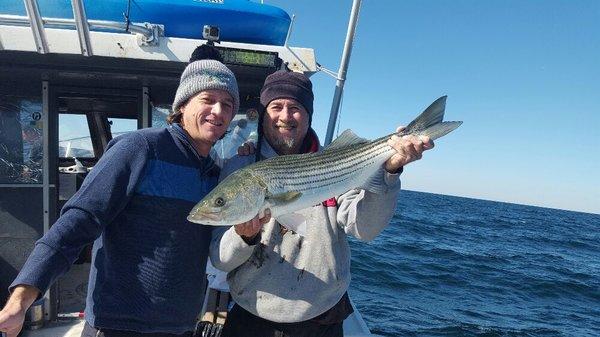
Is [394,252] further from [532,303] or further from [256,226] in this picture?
[256,226]

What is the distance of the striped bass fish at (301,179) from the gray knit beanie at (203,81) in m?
0.61

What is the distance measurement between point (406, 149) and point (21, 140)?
510 cm

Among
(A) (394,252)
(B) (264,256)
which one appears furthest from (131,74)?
(A) (394,252)

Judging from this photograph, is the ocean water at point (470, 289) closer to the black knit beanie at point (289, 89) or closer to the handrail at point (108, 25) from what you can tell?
the black knit beanie at point (289, 89)

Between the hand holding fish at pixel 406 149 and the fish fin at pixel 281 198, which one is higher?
the hand holding fish at pixel 406 149

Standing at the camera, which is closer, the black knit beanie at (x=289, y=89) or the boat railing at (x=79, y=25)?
the black knit beanie at (x=289, y=89)

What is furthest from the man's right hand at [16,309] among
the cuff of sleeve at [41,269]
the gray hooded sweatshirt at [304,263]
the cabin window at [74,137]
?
the cabin window at [74,137]

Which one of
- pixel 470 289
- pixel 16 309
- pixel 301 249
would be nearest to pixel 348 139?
pixel 301 249

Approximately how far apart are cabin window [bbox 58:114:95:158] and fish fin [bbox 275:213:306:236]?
6.48 m

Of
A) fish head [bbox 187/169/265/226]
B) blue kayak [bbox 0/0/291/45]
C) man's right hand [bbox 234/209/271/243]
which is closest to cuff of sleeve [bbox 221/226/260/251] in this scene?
man's right hand [bbox 234/209/271/243]

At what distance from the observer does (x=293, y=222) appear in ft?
9.16

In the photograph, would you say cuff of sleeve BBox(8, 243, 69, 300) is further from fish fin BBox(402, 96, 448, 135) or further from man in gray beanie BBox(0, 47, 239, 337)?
fish fin BBox(402, 96, 448, 135)

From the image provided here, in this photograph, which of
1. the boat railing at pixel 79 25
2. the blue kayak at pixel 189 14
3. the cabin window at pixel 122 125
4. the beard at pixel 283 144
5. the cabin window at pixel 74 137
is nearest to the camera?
the beard at pixel 283 144

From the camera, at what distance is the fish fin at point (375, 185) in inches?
115
